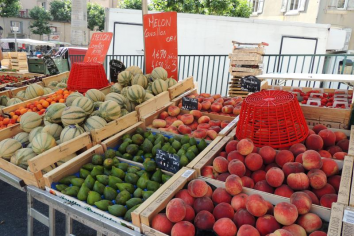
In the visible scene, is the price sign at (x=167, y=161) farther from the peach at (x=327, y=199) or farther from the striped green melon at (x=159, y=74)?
the striped green melon at (x=159, y=74)

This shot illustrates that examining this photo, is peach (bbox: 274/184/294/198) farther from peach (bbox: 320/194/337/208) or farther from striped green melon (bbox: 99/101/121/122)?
striped green melon (bbox: 99/101/121/122)

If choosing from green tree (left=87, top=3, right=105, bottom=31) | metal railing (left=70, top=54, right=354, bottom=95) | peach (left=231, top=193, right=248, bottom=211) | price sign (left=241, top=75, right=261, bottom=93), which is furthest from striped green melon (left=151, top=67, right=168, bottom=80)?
green tree (left=87, top=3, right=105, bottom=31)

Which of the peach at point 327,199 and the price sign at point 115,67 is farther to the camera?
the price sign at point 115,67

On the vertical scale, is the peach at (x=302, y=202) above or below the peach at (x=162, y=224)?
above

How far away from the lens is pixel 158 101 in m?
3.44

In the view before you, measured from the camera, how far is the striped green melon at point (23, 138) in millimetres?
2779

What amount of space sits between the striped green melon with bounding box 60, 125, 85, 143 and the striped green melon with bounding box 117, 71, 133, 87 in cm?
133

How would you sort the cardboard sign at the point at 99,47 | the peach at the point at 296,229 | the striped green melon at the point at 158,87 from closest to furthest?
the peach at the point at 296,229
the striped green melon at the point at 158,87
the cardboard sign at the point at 99,47

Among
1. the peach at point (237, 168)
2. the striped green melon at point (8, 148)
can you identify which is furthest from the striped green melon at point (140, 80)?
the peach at point (237, 168)

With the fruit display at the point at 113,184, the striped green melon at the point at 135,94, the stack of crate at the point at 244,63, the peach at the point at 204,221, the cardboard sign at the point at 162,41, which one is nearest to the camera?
the peach at the point at 204,221

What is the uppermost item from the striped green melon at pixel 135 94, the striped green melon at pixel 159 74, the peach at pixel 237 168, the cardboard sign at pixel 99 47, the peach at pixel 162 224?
the cardboard sign at pixel 99 47

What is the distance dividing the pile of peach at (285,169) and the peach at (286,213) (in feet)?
0.70

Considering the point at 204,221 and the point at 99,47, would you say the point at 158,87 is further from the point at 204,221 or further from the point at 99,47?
the point at 204,221

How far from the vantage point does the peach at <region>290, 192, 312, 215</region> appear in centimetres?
145
